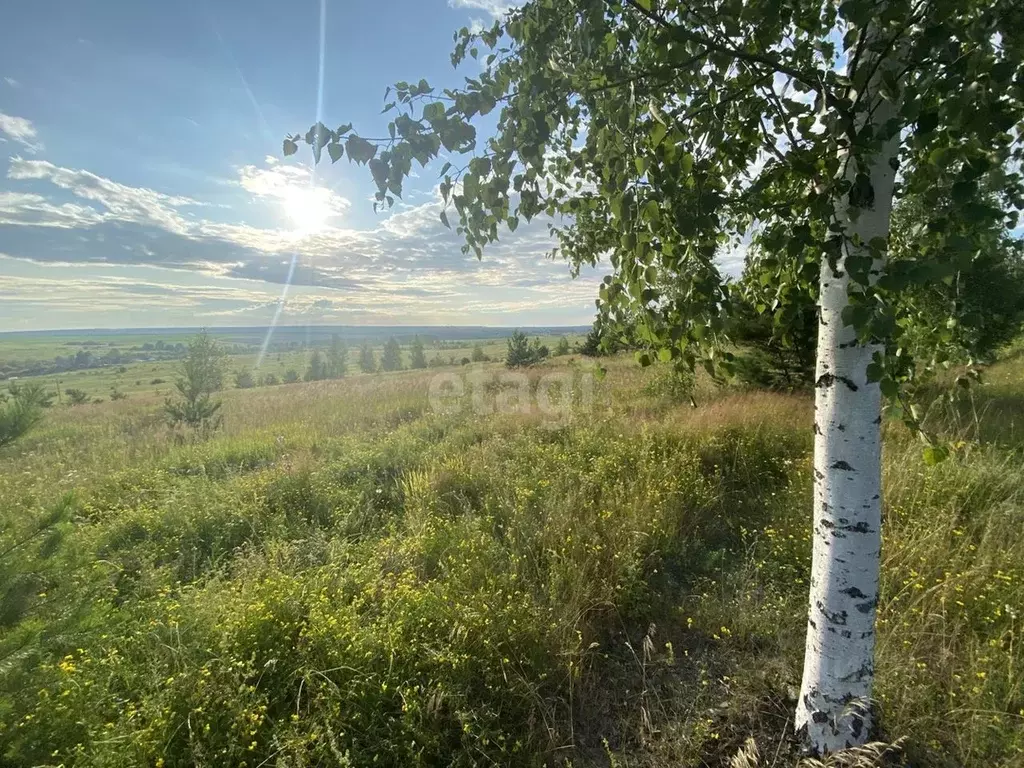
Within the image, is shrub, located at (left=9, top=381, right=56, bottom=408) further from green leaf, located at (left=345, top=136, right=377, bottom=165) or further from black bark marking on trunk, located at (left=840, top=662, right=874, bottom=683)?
black bark marking on trunk, located at (left=840, top=662, right=874, bottom=683)

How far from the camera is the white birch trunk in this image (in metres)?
1.60

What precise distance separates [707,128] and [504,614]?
2.79 meters

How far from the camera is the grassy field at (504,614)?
2139 mm

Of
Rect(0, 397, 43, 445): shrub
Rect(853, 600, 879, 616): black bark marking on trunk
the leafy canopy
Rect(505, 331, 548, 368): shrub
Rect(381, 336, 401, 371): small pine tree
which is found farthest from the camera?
Rect(381, 336, 401, 371): small pine tree

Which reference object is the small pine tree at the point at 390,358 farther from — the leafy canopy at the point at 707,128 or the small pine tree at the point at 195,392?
the leafy canopy at the point at 707,128

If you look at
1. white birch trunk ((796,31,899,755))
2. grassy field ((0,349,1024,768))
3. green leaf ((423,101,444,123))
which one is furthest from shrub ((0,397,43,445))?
white birch trunk ((796,31,899,755))

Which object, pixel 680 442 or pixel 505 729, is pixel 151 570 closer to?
pixel 505 729

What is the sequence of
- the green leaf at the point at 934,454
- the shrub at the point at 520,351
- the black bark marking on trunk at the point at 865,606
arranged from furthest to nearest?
the shrub at the point at 520,351, the black bark marking on trunk at the point at 865,606, the green leaf at the point at 934,454

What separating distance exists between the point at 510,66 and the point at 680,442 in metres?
4.95

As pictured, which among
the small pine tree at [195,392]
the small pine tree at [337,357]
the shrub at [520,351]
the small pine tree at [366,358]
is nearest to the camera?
the small pine tree at [195,392]

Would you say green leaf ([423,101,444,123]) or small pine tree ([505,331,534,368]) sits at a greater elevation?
green leaf ([423,101,444,123])

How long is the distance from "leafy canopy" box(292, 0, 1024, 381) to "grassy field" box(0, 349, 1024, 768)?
2.12 m

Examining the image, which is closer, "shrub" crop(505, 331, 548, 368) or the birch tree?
the birch tree

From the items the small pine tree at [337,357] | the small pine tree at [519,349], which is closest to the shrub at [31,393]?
the small pine tree at [519,349]
